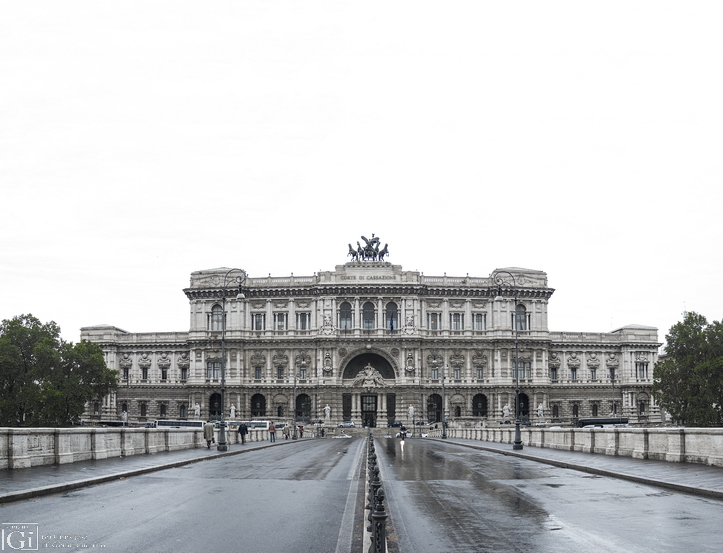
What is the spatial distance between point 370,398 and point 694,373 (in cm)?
4513

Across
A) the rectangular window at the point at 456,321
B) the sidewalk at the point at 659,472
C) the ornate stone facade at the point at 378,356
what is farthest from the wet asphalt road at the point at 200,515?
the rectangular window at the point at 456,321

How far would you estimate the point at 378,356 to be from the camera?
4400 inches

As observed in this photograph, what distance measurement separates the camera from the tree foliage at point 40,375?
7862 cm

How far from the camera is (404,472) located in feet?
96.6

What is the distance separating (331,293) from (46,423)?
4336 centimetres

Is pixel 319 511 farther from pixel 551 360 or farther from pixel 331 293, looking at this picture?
pixel 551 360

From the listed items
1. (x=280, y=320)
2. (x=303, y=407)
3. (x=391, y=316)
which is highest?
(x=391, y=316)

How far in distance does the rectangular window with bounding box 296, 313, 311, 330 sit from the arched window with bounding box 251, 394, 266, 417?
11.2 metres

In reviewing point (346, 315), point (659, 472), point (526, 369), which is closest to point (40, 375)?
point (346, 315)

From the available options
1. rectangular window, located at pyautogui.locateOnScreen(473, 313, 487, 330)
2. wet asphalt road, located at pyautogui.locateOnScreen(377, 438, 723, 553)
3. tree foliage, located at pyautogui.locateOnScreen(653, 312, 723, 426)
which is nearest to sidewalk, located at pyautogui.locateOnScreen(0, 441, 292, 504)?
wet asphalt road, located at pyautogui.locateOnScreen(377, 438, 723, 553)

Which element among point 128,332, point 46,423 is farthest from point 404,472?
point 128,332

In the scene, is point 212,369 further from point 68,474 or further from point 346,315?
point 68,474

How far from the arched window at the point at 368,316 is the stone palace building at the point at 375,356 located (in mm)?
188

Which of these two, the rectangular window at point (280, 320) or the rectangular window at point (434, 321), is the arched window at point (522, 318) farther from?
the rectangular window at point (280, 320)
